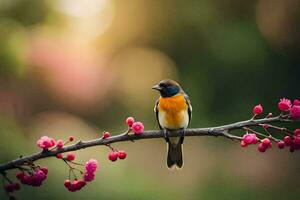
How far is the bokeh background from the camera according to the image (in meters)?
9.04

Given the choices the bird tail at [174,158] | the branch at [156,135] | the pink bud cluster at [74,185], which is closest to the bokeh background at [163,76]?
the bird tail at [174,158]

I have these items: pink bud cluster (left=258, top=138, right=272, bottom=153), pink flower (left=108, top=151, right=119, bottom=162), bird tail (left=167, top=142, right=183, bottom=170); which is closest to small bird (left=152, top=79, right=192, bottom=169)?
bird tail (left=167, top=142, right=183, bottom=170)

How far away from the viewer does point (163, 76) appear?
34.4ft

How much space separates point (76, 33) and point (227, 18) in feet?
7.42

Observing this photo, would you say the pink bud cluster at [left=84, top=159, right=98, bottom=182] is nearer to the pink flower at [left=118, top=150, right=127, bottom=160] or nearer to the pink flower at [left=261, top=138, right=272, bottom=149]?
the pink flower at [left=118, top=150, right=127, bottom=160]

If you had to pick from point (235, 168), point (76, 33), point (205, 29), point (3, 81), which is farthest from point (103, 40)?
point (3, 81)

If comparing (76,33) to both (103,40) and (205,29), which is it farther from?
(205,29)

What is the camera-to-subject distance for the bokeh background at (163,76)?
904 cm

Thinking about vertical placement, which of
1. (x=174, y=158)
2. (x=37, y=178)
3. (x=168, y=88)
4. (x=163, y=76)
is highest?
(x=163, y=76)

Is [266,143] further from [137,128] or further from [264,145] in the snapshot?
[137,128]

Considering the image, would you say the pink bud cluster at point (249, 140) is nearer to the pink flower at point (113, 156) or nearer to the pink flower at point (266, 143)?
the pink flower at point (266, 143)

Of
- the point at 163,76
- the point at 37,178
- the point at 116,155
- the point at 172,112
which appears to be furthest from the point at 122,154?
the point at 163,76

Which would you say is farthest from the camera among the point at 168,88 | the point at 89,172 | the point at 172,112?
the point at 168,88

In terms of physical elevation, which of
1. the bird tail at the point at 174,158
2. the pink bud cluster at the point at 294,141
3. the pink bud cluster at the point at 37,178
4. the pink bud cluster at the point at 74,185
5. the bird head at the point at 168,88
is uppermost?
the bird head at the point at 168,88
